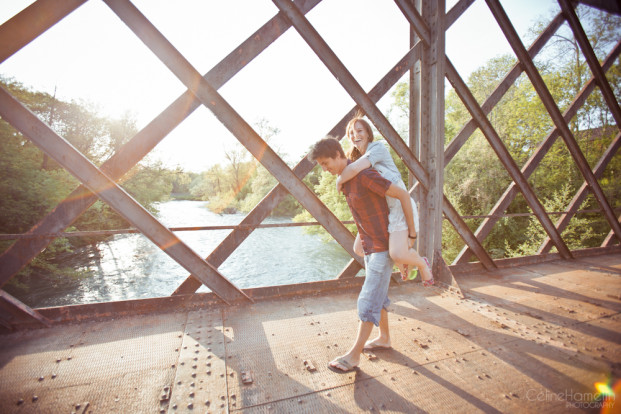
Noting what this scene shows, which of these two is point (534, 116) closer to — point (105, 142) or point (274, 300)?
point (274, 300)

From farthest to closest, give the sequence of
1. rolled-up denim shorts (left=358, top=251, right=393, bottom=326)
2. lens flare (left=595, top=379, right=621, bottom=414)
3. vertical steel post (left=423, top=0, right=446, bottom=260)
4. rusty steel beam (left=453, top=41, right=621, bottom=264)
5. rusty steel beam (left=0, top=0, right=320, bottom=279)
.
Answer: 1. rusty steel beam (left=453, top=41, right=621, bottom=264)
2. vertical steel post (left=423, top=0, right=446, bottom=260)
3. rusty steel beam (left=0, top=0, right=320, bottom=279)
4. rolled-up denim shorts (left=358, top=251, right=393, bottom=326)
5. lens flare (left=595, top=379, right=621, bottom=414)

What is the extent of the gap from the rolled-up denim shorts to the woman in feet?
0.33

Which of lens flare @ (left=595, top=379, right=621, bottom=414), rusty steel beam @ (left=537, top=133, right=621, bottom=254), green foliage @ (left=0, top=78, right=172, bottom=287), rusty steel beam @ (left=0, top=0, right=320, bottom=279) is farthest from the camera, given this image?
green foliage @ (left=0, top=78, right=172, bottom=287)

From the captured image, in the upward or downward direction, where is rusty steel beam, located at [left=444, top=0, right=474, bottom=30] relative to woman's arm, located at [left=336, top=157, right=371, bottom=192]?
upward

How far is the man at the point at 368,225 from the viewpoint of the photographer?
224cm

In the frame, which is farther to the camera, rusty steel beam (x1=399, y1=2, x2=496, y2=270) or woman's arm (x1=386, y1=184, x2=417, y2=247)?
rusty steel beam (x1=399, y1=2, x2=496, y2=270)

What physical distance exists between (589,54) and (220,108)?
288 inches

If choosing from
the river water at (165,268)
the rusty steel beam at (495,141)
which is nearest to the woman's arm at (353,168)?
the rusty steel beam at (495,141)

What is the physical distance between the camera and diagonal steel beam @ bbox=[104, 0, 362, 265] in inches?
110

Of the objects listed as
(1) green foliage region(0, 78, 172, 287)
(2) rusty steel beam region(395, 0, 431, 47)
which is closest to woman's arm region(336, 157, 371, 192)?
(2) rusty steel beam region(395, 0, 431, 47)

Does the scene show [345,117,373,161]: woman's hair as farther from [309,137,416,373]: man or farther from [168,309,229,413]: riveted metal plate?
Answer: [168,309,229,413]: riveted metal plate

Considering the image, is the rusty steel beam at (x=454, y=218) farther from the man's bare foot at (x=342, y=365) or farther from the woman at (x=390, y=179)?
the man's bare foot at (x=342, y=365)

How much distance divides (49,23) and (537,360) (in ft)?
18.4

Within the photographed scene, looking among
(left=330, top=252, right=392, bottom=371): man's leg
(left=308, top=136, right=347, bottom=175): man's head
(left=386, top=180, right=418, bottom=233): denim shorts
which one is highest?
(left=308, top=136, right=347, bottom=175): man's head
